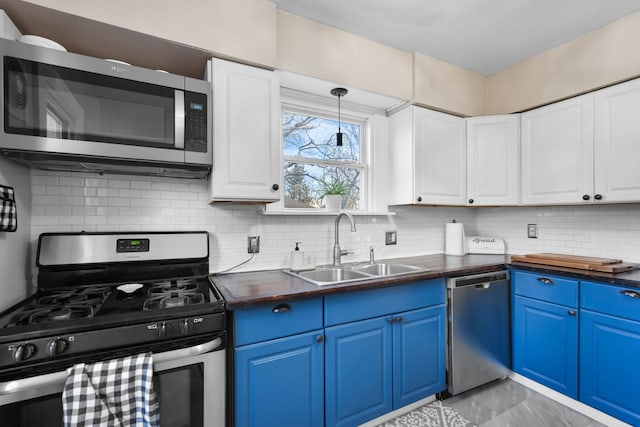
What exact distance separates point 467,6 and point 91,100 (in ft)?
7.03

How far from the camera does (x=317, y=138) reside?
8.07 feet

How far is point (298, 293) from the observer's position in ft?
4.89

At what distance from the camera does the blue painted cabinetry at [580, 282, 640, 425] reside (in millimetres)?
1709

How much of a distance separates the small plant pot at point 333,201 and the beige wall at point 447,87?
976 mm

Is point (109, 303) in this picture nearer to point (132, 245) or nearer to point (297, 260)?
point (132, 245)

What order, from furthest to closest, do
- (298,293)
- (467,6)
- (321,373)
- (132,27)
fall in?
(467,6)
(321,373)
(298,293)
(132,27)

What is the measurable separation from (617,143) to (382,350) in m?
2.09

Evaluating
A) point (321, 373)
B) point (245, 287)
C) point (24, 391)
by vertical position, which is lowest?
point (321, 373)

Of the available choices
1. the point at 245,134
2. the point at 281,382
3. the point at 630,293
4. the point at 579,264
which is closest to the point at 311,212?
the point at 245,134

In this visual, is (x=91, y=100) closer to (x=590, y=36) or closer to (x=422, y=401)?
(x=422, y=401)

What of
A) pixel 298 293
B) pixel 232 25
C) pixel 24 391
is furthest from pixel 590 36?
pixel 24 391

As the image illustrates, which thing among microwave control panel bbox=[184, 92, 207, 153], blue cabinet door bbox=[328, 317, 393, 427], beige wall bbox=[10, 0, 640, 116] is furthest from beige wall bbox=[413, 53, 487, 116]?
blue cabinet door bbox=[328, 317, 393, 427]

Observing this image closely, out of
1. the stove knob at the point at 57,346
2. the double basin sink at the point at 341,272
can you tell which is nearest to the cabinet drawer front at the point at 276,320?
the double basin sink at the point at 341,272

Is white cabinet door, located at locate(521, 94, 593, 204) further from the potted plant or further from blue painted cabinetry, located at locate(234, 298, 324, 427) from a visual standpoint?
blue painted cabinetry, located at locate(234, 298, 324, 427)
